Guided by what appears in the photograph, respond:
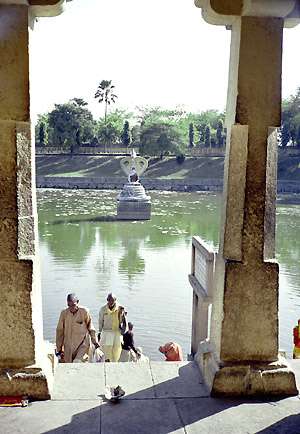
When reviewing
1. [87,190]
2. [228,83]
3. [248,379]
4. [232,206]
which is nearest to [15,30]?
[228,83]

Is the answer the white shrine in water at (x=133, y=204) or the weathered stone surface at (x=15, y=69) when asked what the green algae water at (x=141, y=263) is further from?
the weathered stone surface at (x=15, y=69)

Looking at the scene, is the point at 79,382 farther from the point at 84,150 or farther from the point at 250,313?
the point at 84,150

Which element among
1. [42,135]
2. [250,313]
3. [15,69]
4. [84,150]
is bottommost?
[250,313]

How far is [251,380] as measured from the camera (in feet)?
13.1

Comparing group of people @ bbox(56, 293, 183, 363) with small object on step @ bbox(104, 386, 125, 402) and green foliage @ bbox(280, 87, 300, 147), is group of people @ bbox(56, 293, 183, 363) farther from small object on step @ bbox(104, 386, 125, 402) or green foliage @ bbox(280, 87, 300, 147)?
green foliage @ bbox(280, 87, 300, 147)

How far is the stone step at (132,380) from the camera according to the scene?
3949 millimetres

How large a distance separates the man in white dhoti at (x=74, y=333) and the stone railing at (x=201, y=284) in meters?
1.21

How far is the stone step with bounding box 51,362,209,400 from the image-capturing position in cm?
395

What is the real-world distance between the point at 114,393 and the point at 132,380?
1.02 ft

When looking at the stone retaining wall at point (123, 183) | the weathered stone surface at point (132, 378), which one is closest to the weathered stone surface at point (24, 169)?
the weathered stone surface at point (132, 378)

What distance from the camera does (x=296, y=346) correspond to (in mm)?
6289

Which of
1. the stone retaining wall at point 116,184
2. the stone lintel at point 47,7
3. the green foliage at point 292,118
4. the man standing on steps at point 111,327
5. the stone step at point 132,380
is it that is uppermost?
the green foliage at point 292,118

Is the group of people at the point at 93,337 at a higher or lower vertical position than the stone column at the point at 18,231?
lower

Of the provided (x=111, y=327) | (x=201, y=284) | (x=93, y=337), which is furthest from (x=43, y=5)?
(x=111, y=327)
